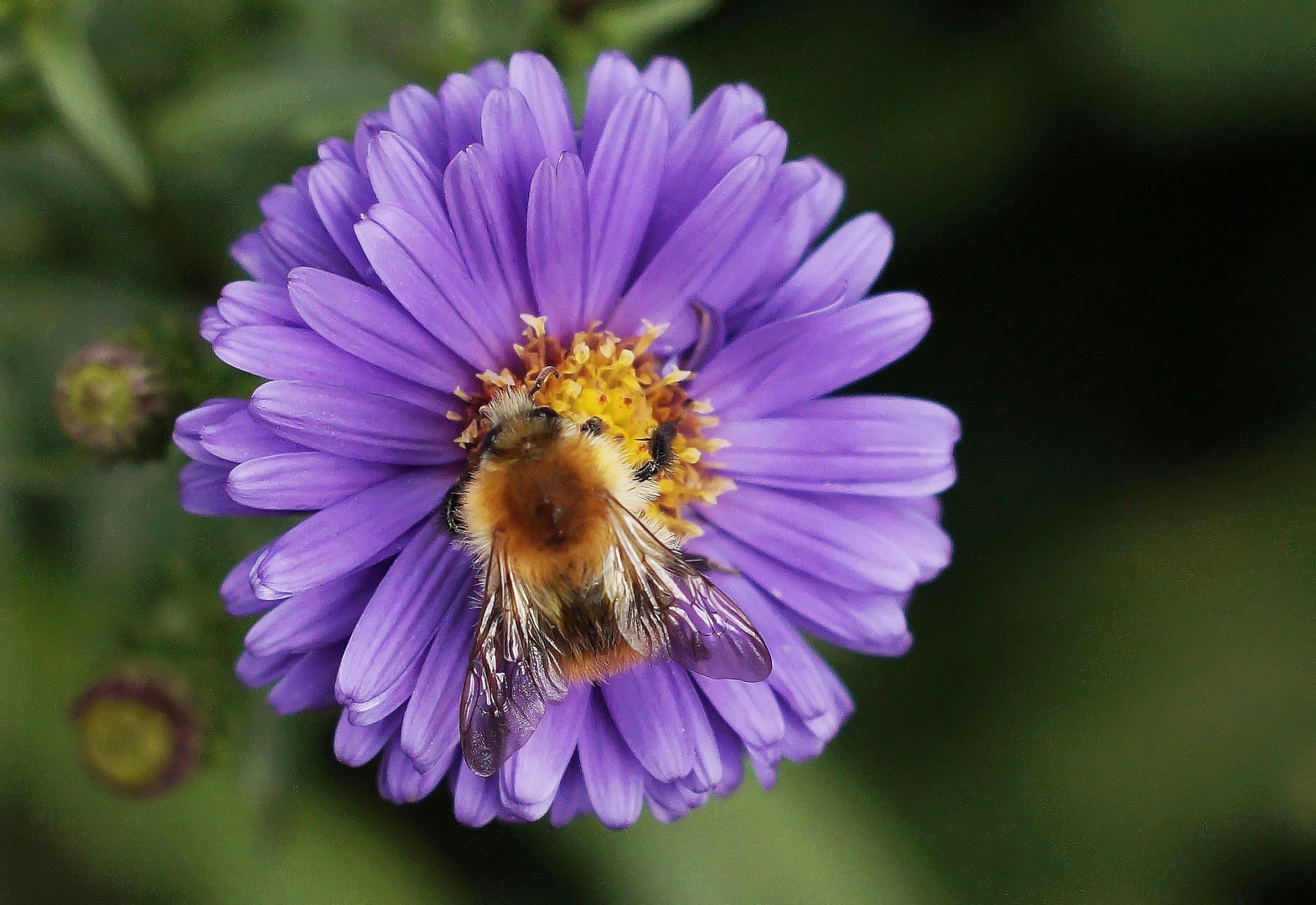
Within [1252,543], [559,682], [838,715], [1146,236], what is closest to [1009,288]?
[1146,236]

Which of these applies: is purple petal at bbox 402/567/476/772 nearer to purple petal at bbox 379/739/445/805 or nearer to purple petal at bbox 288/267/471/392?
purple petal at bbox 379/739/445/805

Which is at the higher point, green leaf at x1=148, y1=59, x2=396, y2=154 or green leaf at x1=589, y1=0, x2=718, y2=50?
green leaf at x1=148, y1=59, x2=396, y2=154

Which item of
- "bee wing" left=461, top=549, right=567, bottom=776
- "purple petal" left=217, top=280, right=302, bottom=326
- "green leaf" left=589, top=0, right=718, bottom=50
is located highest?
"green leaf" left=589, top=0, right=718, bottom=50

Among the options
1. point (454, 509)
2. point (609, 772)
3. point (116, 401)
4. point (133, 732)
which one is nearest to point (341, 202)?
point (454, 509)

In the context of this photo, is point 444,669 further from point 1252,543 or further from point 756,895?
point 1252,543

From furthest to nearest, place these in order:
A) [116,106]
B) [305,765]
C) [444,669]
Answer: [305,765] → [116,106] → [444,669]

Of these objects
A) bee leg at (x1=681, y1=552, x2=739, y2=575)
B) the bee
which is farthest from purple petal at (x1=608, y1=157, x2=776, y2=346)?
bee leg at (x1=681, y1=552, x2=739, y2=575)

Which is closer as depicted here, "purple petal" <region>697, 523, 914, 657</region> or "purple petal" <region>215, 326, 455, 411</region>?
"purple petal" <region>215, 326, 455, 411</region>

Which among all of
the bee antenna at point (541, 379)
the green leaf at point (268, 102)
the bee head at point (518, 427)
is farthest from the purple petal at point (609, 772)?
the green leaf at point (268, 102)

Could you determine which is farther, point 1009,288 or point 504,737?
point 1009,288
